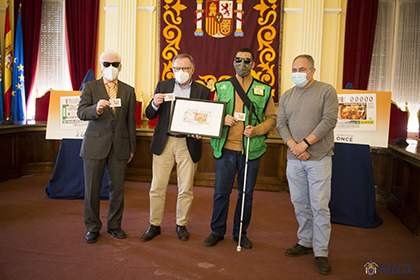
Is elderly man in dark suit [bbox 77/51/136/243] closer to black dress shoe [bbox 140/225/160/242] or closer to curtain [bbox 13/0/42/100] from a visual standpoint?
black dress shoe [bbox 140/225/160/242]

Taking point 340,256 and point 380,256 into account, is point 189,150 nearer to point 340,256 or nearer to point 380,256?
point 340,256

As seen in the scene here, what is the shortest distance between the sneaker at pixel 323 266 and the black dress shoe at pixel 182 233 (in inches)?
43.5

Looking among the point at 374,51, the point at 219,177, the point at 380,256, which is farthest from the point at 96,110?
the point at 374,51

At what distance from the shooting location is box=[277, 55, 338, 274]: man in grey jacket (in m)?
2.37

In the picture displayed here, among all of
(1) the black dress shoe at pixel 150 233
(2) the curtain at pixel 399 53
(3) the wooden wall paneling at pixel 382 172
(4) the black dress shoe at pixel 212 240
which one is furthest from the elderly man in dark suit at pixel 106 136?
(2) the curtain at pixel 399 53

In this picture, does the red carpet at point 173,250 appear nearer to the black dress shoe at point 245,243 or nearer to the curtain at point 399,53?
the black dress shoe at point 245,243

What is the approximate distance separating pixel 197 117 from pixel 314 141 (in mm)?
925

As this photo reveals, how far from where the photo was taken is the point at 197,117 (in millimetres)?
2637

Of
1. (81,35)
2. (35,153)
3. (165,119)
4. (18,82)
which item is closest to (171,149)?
(165,119)

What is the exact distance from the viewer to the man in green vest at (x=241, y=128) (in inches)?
103

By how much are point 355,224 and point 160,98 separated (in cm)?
238

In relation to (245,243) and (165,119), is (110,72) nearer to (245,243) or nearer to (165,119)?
(165,119)

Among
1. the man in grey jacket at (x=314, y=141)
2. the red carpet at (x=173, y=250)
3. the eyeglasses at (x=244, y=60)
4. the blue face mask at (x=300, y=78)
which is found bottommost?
the red carpet at (x=173, y=250)

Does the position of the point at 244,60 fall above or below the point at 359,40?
below
